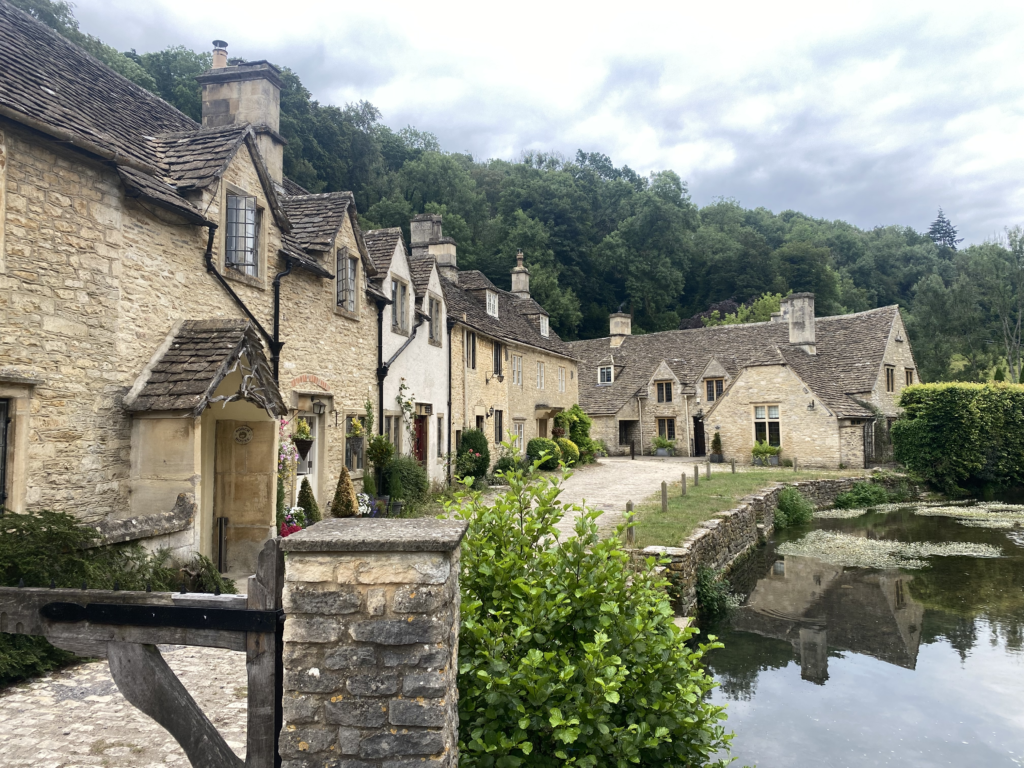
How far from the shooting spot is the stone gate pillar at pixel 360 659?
10.4ft

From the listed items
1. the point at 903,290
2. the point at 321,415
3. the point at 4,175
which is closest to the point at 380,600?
the point at 4,175

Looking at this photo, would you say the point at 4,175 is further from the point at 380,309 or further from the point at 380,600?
the point at 380,309

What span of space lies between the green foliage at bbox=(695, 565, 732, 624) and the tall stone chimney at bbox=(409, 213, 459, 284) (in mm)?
16980

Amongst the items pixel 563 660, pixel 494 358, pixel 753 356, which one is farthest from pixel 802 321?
pixel 563 660

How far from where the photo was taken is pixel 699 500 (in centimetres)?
1847

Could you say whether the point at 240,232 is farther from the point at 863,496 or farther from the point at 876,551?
the point at 863,496

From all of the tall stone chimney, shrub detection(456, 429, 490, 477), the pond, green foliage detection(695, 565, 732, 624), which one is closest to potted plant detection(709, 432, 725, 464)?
the pond

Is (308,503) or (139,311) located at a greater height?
(139,311)

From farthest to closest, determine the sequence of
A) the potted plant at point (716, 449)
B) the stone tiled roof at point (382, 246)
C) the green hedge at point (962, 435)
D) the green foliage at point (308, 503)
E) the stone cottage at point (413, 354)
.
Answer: the potted plant at point (716, 449) < the green hedge at point (962, 435) < the stone cottage at point (413, 354) < the stone tiled roof at point (382, 246) < the green foliage at point (308, 503)

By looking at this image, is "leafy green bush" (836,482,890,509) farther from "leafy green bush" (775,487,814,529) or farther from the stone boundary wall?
"leafy green bush" (775,487,814,529)

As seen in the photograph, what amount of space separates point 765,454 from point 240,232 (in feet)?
94.0

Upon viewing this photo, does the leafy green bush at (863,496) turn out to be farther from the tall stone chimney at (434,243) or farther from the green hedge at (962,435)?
the tall stone chimney at (434,243)

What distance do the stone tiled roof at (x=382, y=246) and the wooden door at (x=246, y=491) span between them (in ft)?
23.4

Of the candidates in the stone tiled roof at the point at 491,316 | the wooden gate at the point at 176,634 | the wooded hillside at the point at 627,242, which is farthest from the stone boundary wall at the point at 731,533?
the wooded hillside at the point at 627,242
